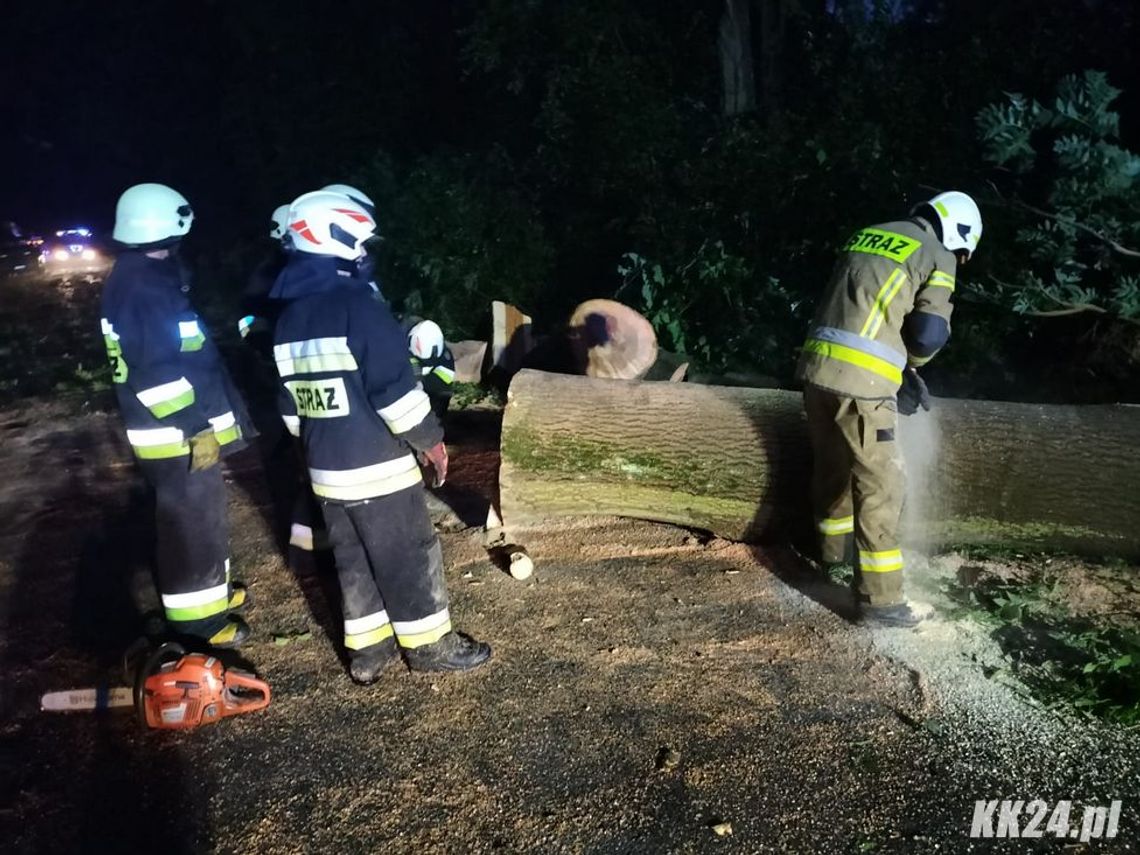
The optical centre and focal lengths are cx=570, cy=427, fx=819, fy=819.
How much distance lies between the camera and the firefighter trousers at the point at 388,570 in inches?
127

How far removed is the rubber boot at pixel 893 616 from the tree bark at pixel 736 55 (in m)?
7.19

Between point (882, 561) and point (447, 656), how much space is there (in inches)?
77.4

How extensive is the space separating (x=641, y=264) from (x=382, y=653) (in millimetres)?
5210

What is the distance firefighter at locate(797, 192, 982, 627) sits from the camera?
3.56 metres

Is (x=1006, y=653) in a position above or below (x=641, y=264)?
below

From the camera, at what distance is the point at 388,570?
328 centimetres

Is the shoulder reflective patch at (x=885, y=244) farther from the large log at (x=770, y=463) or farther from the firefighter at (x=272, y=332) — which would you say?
the firefighter at (x=272, y=332)

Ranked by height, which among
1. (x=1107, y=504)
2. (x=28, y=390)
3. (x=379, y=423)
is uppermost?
(x=379, y=423)

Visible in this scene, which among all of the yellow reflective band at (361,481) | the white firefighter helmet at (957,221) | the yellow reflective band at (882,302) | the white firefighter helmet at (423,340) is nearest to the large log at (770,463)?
the white firefighter helmet at (423,340)

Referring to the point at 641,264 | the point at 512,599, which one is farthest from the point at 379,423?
the point at 641,264

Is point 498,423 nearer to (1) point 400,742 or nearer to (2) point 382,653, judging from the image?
(2) point 382,653

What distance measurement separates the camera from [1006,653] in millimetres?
A: 3490

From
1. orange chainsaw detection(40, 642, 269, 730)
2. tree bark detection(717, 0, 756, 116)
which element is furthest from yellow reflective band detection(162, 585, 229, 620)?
tree bark detection(717, 0, 756, 116)

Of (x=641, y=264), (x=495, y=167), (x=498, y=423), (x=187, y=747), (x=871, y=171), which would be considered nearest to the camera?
(x=187, y=747)
